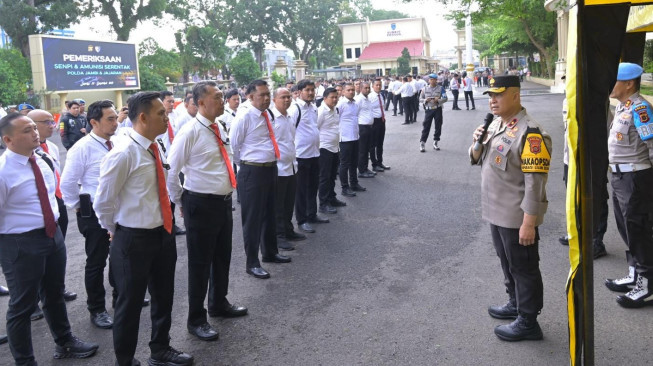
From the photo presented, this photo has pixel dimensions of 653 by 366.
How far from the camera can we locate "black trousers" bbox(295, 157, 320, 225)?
7879 millimetres

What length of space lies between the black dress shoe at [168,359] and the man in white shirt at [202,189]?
0.42m

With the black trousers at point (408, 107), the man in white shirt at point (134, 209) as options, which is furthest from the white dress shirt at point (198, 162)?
the black trousers at point (408, 107)

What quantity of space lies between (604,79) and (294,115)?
532 centimetres

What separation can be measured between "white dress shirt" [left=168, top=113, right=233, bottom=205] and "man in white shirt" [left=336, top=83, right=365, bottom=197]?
516cm

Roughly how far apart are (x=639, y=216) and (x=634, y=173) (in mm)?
371

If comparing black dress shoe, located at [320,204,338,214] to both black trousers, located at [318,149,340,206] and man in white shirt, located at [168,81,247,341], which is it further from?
man in white shirt, located at [168,81,247,341]

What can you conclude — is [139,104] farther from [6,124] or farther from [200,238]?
[200,238]

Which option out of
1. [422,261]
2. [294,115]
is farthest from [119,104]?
[422,261]

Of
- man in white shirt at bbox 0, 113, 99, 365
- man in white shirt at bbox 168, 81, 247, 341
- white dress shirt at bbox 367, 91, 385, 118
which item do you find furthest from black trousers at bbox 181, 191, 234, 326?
white dress shirt at bbox 367, 91, 385, 118

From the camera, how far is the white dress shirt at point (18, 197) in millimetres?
4070

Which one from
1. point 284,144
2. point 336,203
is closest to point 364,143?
point 336,203

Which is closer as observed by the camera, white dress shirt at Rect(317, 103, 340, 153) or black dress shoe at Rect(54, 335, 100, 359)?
black dress shoe at Rect(54, 335, 100, 359)

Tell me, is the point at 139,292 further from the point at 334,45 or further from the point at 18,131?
the point at 334,45

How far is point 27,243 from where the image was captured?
4.06m
